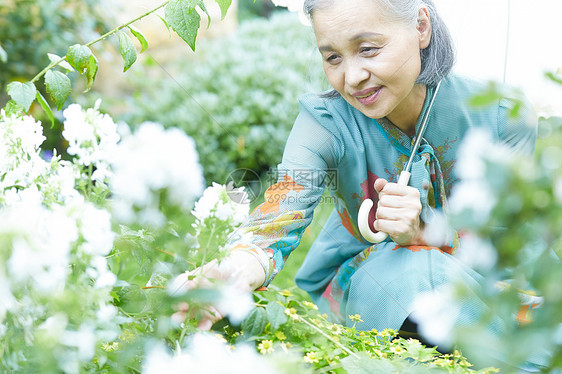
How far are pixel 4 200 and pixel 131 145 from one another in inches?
10.8

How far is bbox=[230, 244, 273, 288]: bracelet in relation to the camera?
104cm

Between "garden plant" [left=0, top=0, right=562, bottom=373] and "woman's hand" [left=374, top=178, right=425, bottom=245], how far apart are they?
0.35 meters

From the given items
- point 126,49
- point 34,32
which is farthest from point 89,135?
point 34,32

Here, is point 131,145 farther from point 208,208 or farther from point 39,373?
point 39,373

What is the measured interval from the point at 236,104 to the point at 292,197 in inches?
79.0

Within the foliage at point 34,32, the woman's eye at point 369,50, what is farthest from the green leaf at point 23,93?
the foliage at point 34,32

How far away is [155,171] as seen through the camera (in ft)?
1.73

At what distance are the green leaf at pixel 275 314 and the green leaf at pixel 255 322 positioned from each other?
0.01m

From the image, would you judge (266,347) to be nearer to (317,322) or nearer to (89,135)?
(317,322)

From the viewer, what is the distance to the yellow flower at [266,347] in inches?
30.7

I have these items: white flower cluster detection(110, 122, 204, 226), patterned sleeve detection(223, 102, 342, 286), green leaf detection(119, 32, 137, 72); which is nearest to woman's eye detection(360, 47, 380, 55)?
patterned sleeve detection(223, 102, 342, 286)

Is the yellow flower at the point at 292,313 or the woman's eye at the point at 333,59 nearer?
the yellow flower at the point at 292,313

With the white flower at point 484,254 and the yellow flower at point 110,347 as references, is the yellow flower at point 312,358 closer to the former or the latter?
the yellow flower at point 110,347

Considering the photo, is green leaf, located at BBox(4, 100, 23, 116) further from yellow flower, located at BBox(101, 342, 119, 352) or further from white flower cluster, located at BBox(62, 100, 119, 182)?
yellow flower, located at BBox(101, 342, 119, 352)
